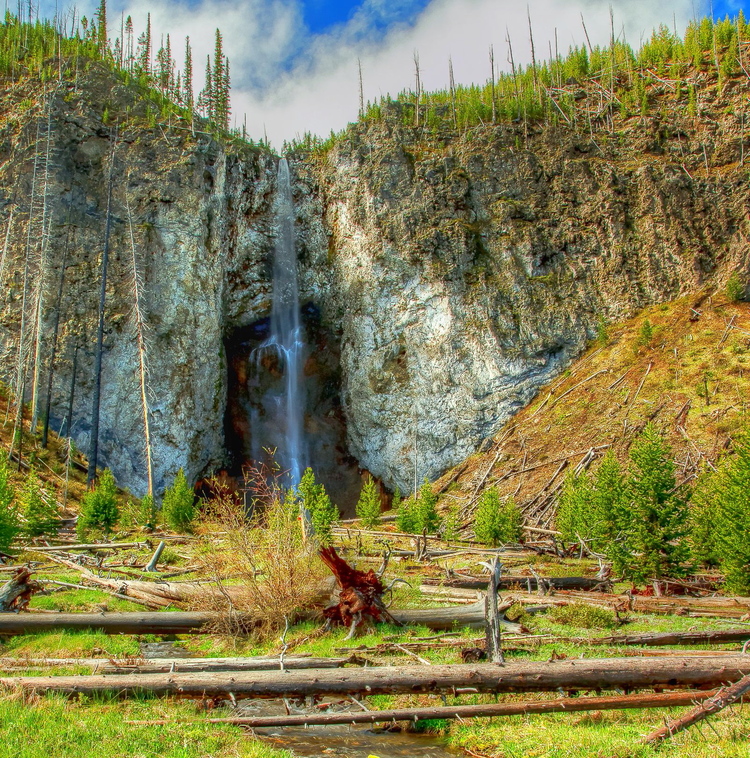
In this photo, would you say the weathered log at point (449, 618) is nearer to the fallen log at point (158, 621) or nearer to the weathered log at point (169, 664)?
the fallen log at point (158, 621)

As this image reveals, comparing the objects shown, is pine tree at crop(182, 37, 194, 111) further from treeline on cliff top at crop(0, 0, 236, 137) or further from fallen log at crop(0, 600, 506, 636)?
fallen log at crop(0, 600, 506, 636)

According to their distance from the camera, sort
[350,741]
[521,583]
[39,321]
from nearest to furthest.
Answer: [350,741] → [521,583] → [39,321]

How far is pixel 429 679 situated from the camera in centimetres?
839

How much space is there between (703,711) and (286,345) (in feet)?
165

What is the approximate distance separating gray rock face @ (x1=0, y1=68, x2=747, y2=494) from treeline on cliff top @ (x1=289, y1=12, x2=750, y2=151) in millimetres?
4680

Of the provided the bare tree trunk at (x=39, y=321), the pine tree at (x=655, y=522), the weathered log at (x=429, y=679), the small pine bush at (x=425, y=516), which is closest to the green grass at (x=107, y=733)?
the weathered log at (x=429, y=679)

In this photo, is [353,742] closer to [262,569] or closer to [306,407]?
[262,569]

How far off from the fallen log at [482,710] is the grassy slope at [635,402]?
26.2m

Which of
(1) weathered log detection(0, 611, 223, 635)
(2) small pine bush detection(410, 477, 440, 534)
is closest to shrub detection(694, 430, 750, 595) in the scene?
(2) small pine bush detection(410, 477, 440, 534)

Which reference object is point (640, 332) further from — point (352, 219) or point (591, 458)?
point (352, 219)

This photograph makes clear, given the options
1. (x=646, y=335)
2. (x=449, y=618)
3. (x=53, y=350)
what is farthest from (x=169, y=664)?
(x=646, y=335)

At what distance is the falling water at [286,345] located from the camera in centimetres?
5222

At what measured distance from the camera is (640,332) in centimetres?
4331

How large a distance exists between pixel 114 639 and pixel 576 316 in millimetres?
41240
